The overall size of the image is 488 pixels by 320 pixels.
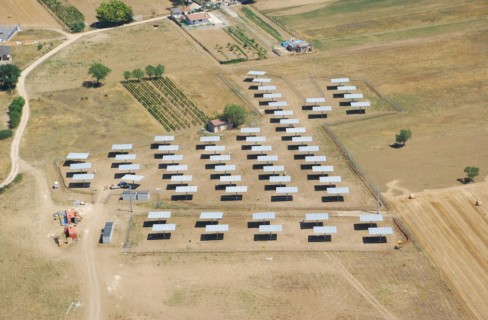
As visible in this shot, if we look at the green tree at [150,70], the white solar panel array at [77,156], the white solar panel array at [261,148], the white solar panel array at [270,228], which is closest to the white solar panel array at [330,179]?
the white solar panel array at [261,148]

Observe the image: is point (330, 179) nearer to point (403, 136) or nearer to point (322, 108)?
point (403, 136)

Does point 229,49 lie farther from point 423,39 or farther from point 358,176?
point 358,176

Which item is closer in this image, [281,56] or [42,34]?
[281,56]

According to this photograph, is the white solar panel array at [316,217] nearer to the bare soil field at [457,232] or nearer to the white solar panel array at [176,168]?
the bare soil field at [457,232]

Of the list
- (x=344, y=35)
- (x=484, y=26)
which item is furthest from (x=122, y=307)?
(x=484, y=26)

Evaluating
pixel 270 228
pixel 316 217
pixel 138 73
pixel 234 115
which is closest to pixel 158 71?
pixel 138 73

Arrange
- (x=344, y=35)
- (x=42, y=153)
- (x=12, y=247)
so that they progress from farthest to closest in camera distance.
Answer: (x=344, y=35) → (x=42, y=153) → (x=12, y=247)

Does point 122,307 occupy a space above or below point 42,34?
below
